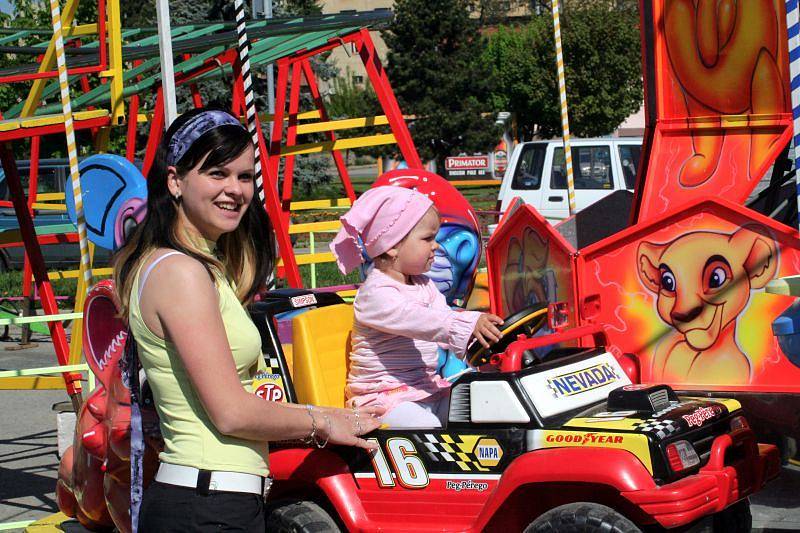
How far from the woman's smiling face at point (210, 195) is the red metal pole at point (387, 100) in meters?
5.51

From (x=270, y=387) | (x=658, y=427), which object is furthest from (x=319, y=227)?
(x=658, y=427)

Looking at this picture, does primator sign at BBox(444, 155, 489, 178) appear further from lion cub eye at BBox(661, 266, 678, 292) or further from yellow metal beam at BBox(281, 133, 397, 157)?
lion cub eye at BBox(661, 266, 678, 292)

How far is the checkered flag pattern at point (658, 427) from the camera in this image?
3.27 meters

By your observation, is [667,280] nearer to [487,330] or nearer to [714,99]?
[487,330]

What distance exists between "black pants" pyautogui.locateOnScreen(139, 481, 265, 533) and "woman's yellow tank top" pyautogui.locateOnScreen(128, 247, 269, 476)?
0.20ft

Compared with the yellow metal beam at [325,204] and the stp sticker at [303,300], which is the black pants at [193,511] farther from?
the yellow metal beam at [325,204]

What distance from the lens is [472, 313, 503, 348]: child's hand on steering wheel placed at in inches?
146

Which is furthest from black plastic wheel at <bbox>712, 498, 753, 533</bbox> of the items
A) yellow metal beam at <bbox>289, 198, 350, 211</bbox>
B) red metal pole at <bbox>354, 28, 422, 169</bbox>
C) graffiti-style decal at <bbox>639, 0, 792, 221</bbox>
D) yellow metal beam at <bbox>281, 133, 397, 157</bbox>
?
yellow metal beam at <bbox>289, 198, 350, 211</bbox>

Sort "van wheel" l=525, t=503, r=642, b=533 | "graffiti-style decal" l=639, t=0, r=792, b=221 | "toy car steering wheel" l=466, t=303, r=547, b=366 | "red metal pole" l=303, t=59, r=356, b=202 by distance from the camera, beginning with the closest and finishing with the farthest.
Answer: "van wheel" l=525, t=503, r=642, b=533
"toy car steering wheel" l=466, t=303, r=547, b=366
"graffiti-style decal" l=639, t=0, r=792, b=221
"red metal pole" l=303, t=59, r=356, b=202

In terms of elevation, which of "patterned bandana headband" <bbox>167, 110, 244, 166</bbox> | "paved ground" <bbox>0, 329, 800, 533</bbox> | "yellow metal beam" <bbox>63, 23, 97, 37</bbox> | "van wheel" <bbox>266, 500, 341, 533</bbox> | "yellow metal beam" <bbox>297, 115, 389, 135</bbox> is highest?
"yellow metal beam" <bbox>63, 23, 97, 37</bbox>

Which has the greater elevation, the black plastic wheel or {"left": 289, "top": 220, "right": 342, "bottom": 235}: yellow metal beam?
{"left": 289, "top": 220, "right": 342, "bottom": 235}: yellow metal beam

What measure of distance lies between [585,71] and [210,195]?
118 feet

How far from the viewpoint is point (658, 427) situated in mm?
3301

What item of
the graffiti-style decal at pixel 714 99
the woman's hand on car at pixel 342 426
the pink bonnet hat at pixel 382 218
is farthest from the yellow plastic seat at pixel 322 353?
the graffiti-style decal at pixel 714 99
